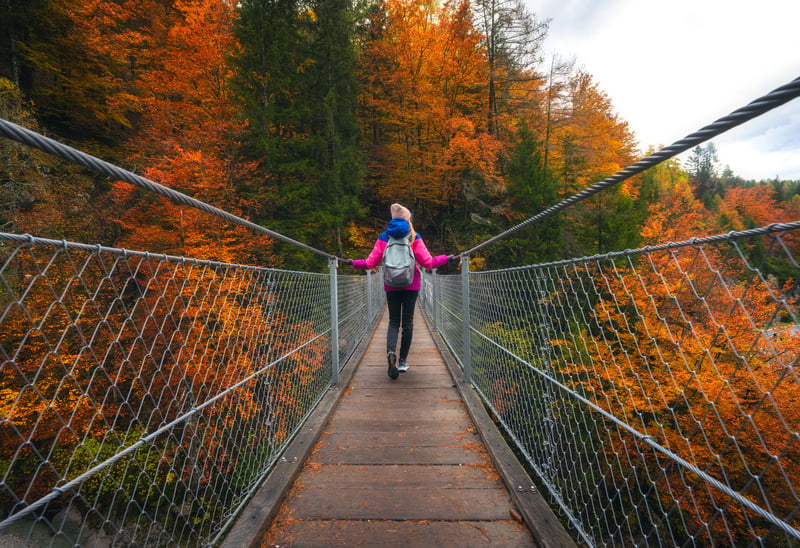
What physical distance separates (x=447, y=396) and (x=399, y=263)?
1160mm

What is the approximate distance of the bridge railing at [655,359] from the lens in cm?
80

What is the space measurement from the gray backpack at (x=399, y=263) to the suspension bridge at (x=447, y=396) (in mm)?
492

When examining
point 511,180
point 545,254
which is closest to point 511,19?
point 511,180

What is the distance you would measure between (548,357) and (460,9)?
584 inches

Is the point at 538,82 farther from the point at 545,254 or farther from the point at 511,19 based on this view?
the point at 545,254

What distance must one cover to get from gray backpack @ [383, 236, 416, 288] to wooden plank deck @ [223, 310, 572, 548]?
1011 mm

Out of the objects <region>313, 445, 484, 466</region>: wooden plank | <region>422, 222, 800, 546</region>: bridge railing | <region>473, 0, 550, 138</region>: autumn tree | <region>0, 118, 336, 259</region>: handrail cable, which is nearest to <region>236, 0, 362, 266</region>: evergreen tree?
<region>473, 0, 550, 138</region>: autumn tree

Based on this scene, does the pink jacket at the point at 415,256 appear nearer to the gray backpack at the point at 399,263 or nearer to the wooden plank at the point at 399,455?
the gray backpack at the point at 399,263

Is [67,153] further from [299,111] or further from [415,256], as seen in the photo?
[299,111]

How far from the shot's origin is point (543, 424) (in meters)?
1.85

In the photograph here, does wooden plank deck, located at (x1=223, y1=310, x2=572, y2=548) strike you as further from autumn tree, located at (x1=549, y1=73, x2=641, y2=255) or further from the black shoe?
autumn tree, located at (x1=549, y1=73, x2=641, y2=255)

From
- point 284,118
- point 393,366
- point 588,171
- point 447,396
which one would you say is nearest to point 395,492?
point 447,396

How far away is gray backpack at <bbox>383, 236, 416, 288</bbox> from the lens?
9.51ft

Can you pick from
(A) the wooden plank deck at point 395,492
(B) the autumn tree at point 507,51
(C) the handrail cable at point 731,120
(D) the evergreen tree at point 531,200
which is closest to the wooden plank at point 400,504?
(A) the wooden plank deck at point 395,492
